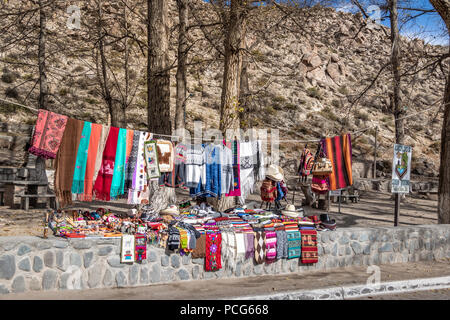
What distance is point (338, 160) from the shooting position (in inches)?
367

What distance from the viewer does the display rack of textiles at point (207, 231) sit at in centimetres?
707

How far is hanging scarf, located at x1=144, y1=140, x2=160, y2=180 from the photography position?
7895 millimetres

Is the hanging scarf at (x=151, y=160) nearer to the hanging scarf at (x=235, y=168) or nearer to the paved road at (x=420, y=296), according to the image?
the hanging scarf at (x=235, y=168)

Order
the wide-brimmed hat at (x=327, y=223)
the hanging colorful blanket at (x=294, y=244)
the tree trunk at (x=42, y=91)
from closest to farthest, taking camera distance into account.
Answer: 1. the hanging colorful blanket at (x=294, y=244)
2. the wide-brimmed hat at (x=327, y=223)
3. the tree trunk at (x=42, y=91)

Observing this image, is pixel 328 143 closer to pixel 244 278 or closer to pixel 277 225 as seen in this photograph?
pixel 277 225

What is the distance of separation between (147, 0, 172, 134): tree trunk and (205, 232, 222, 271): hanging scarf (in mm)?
4374

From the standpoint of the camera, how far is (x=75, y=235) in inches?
263

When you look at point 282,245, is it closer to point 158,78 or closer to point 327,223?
point 327,223

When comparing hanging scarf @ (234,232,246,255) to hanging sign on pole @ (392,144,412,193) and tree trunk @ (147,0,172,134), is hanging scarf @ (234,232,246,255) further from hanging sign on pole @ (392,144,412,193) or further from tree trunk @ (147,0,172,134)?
tree trunk @ (147,0,172,134)

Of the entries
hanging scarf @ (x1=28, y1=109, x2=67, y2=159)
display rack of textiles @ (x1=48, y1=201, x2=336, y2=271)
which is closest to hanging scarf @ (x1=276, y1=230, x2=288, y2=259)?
display rack of textiles @ (x1=48, y1=201, x2=336, y2=271)

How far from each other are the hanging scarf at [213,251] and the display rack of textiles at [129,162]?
56.4 inches

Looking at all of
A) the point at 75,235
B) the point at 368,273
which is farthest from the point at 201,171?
the point at 368,273

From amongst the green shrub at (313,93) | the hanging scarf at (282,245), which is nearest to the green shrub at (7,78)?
the green shrub at (313,93)

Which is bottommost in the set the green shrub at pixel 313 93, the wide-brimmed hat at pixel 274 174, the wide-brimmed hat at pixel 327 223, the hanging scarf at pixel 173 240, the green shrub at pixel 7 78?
the hanging scarf at pixel 173 240
